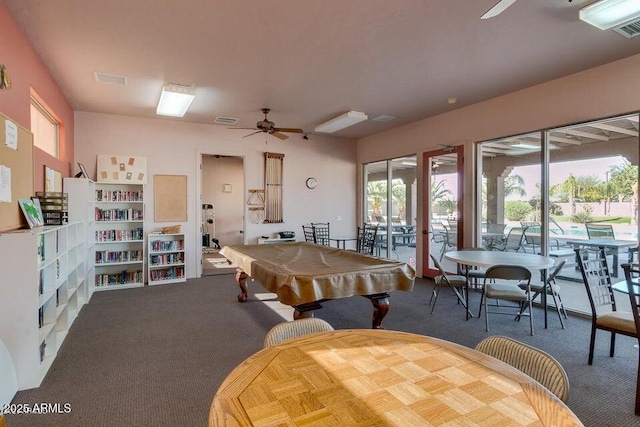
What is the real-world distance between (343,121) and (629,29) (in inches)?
147

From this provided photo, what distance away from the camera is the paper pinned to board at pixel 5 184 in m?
2.61

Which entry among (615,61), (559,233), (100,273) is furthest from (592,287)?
(100,273)

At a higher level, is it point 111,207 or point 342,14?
point 342,14

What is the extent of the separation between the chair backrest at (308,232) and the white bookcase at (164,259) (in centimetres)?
252

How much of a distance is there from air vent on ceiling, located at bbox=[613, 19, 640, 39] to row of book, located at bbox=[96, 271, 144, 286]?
6.93m

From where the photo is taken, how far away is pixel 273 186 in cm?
725

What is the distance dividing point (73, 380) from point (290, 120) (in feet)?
16.1

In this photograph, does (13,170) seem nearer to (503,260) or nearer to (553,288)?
(503,260)

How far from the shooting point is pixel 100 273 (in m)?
5.84

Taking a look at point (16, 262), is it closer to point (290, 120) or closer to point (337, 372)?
point (337, 372)

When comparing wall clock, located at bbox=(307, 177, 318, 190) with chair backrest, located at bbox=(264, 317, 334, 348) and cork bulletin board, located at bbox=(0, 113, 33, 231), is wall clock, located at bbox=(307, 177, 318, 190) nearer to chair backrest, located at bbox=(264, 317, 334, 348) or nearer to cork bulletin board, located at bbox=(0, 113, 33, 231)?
cork bulletin board, located at bbox=(0, 113, 33, 231)

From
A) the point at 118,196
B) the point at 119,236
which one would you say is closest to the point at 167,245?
the point at 119,236

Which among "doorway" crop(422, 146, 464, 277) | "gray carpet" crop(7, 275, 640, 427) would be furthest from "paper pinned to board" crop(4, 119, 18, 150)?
"doorway" crop(422, 146, 464, 277)

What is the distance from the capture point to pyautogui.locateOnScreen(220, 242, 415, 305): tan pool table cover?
284 cm
